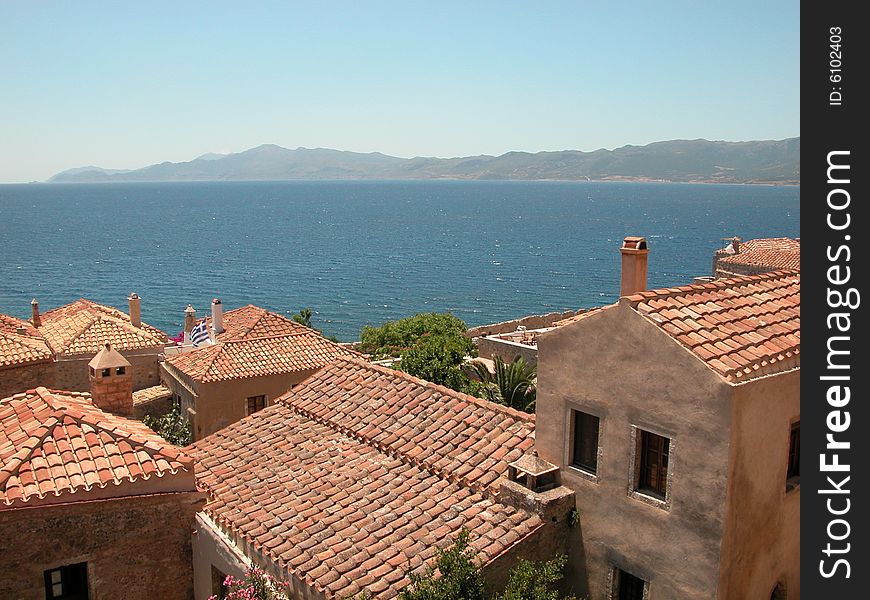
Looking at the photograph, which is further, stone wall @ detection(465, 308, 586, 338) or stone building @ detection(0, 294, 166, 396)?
stone wall @ detection(465, 308, 586, 338)

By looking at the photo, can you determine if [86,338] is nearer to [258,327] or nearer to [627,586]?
[258,327]

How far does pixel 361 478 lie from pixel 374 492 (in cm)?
55

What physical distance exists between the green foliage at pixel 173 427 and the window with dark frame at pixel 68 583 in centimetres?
1250

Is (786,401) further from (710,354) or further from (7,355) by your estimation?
(7,355)

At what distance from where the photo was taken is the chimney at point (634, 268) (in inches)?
406

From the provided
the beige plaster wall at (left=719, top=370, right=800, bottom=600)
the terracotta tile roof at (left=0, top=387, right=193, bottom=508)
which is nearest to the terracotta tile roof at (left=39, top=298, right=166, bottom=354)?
the terracotta tile roof at (left=0, top=387, right=193, bottom=508)

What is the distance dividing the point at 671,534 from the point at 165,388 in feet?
68.2

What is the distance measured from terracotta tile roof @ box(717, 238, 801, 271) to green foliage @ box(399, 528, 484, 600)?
44300 mm

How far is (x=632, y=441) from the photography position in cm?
933

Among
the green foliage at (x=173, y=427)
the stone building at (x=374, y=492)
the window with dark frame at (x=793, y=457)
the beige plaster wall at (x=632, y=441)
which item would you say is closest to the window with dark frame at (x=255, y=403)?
the green foliage at (x=173, y=427)

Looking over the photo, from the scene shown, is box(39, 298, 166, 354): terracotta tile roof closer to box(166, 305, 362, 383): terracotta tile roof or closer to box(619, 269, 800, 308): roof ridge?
box(166, 305, 362, 383): terracotta tile roof

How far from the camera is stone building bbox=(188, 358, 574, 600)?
9.71 m
